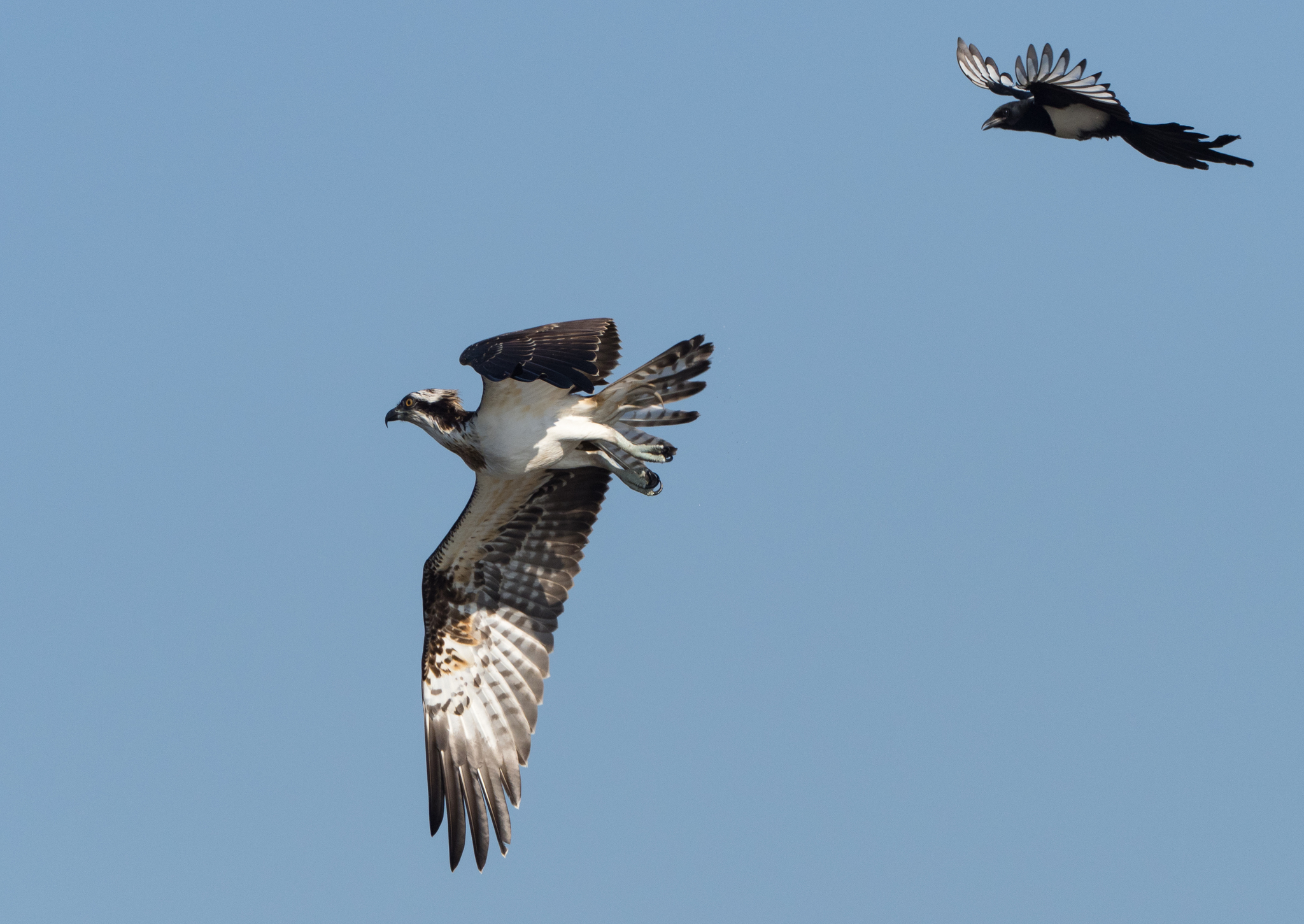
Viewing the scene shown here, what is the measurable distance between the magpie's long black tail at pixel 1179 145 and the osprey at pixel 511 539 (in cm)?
400

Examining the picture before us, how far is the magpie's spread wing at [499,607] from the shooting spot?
13281 mm

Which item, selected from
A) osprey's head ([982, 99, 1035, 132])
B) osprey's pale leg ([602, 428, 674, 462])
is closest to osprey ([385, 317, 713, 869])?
osprey's pale leg ([602, 428, 674, 462])

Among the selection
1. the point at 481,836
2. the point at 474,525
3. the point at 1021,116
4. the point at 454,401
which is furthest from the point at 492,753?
the point at 1021,116

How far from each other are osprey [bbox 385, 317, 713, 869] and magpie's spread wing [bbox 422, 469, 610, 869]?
11mm

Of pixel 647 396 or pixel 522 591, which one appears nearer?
pixel 647 396

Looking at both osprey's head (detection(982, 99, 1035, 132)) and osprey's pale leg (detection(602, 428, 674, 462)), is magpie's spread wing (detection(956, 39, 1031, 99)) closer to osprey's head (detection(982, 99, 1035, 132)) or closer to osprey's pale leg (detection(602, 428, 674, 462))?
osprey's head (detection(982, 99, 1035, 132))

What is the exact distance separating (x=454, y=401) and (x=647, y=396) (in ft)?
5.12

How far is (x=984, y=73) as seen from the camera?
540 inches

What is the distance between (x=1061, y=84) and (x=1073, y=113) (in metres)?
0.37

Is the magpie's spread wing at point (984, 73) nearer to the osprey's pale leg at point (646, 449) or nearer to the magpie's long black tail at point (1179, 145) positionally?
the magpie's long black tail at point (1179, 145)

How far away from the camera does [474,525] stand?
1354cm

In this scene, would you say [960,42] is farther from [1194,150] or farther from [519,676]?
[519,676]

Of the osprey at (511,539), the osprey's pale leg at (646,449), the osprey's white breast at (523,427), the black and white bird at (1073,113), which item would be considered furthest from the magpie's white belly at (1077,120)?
the osprey's white breast at (523,427)

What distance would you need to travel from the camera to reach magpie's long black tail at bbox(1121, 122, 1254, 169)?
41.7ft
